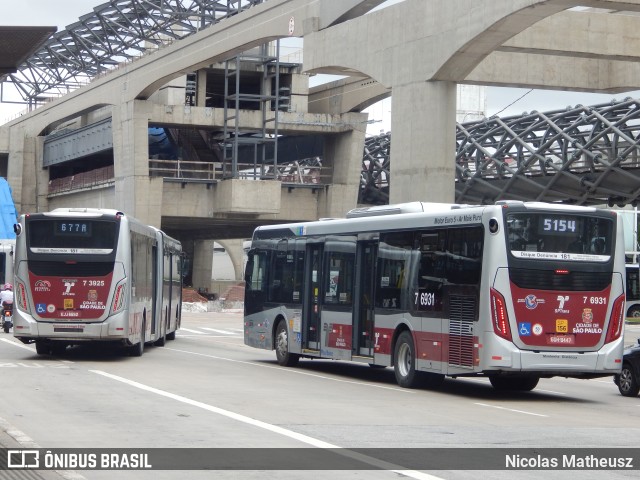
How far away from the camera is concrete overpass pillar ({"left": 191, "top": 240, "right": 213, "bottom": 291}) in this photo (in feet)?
325

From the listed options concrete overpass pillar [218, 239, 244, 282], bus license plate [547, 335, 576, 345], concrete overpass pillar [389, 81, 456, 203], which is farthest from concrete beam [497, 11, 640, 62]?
concrete overpass pillar [218, 239, 244, 282]

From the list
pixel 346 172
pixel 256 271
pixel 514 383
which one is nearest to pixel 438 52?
pixel 256 271

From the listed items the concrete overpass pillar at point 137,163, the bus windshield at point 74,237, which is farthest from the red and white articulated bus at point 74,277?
the concrete overpass pillar at point 137,163

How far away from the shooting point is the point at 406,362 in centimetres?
2122

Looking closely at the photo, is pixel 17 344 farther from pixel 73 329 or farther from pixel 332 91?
pixel 332 91

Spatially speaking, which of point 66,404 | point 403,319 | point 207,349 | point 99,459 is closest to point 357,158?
point 207,349

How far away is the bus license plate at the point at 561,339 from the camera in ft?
62.6

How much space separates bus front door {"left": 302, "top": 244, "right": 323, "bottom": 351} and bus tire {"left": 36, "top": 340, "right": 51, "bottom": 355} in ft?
20.3

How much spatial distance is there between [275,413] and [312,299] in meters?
9.21

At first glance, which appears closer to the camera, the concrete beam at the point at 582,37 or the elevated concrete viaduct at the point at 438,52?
the elevated concrete viaduct at the point at 438,52

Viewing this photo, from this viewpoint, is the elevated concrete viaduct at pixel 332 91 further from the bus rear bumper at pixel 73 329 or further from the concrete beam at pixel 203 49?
the bus rear bumper at pixel 73 329

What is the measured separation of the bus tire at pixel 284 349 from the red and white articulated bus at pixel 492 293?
351cm

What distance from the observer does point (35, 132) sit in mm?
80625

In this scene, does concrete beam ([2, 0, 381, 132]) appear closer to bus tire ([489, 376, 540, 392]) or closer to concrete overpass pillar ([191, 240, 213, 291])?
bus tire ([489, 376, 540, 392])
